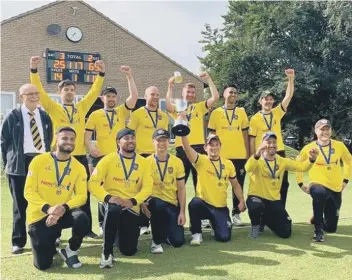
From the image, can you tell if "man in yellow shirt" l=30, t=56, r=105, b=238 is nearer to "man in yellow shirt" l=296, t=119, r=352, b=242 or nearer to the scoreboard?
"man in yellow shirt" l=296, t=119, r=352, b=242

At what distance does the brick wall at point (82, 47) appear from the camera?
72.5ft

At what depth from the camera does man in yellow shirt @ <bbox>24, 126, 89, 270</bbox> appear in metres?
5.41

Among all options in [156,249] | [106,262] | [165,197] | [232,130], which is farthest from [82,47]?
[106,262]

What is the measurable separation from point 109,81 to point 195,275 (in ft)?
66.6

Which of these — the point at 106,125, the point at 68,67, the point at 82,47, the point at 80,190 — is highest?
the point at 82,47

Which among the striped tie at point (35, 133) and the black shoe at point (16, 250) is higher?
the striped tie at point (35, 133)

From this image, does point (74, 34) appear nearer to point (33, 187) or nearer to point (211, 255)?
point (33, 187)

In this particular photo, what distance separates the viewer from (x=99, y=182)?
A: 588 cm

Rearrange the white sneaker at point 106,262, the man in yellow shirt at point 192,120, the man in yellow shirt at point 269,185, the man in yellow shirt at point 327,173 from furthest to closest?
the man in yellow shirt at point 192,120, the man in yellow shirt at point 327,173, the man in yellow shirt at point 269,185, the white sneaker at point 106,262

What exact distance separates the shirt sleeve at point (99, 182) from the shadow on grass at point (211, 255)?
797 millimetres

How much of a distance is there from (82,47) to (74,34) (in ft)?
2.39

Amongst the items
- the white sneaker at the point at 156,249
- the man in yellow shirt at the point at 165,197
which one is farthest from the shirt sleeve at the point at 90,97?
the white sneaker at the point at 156,249

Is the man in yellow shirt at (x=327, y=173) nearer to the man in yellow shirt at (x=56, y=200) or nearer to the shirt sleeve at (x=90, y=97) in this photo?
the shirt sleeve at (x=90, y=97)

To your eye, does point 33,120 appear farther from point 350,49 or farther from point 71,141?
point 350,49
